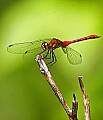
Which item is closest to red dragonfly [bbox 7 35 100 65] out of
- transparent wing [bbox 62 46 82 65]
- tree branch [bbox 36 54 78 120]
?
transparent wing [bbox 62 46 82 65]

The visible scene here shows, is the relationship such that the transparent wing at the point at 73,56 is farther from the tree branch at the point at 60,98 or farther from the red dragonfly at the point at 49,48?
the tree branch at the point at 60,98

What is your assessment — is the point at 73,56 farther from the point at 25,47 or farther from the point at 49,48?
the point at 25,47

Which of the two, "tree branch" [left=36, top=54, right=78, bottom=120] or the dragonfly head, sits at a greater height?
the dragonfly head

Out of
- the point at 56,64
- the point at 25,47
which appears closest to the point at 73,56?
the point at 56,64

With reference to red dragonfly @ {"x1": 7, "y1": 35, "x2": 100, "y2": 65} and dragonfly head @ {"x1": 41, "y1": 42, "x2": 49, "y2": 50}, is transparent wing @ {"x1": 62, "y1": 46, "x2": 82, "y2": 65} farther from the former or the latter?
dragonfly head @ {"x1": 41, "y1": 42, "x2": 49, "y2": 50}

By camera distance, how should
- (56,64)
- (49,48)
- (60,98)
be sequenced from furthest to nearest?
(56,64)
(49,48)
(60,98)

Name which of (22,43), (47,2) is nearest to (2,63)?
(22,43)
